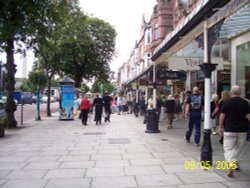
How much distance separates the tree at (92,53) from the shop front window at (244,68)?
27916 millimetres

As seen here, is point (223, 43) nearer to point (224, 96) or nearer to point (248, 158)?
point (224, 96)

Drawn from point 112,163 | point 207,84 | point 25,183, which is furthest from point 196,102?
point 25,183

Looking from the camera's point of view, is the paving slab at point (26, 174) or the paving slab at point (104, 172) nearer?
the paving slab at point (26, 174)

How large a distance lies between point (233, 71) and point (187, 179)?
32.5 ft

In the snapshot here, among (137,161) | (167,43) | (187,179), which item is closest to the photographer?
(187,179)

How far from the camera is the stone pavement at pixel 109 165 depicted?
6.32m

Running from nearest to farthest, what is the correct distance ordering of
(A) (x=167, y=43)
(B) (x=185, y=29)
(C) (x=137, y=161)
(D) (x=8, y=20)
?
(D) (x=8, y=20), (C) (x=137, y=161), (B) (x=185, y=29), (A) (x=167, y=43)

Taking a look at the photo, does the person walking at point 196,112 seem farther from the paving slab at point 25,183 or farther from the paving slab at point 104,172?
the paving slab at point 25,183

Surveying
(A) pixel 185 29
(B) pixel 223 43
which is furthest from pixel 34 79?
(A) pixel 185 29

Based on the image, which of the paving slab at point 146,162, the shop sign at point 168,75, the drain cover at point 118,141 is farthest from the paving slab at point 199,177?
the shop sign at point 168,75

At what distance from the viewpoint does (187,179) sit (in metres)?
6.51

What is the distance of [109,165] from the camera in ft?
25.7

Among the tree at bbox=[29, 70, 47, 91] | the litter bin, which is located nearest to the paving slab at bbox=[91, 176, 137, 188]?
the litter bin

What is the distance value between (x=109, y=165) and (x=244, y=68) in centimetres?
889
